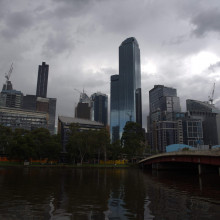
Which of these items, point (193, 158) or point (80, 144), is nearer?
point (193, 158)

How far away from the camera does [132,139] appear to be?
138125 millimetres

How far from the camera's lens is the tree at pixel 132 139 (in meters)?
135

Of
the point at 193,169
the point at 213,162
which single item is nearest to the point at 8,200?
the point at 213,162

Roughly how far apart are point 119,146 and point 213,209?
11572 centimetres

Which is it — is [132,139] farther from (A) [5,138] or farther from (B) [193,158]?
(B) [193,158]

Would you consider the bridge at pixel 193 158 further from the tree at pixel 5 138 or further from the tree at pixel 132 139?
the tree at pixel 5 138

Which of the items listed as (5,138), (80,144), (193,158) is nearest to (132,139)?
(80,144)

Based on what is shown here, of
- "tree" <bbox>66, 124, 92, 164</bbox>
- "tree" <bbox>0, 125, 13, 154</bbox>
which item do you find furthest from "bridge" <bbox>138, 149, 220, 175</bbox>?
"tree" <bbox>0, 125, 13, 154</bbox>

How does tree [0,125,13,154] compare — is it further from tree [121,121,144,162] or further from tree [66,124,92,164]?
tree [121,121,144,162]

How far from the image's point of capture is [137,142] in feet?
447

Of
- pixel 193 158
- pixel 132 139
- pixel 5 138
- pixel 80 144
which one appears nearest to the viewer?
pixel 193 158

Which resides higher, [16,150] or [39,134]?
[39,134]

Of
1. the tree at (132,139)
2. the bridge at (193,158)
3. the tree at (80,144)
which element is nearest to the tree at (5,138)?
the tree at (80,144)

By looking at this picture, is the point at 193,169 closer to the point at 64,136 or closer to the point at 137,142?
the point at 137,142
